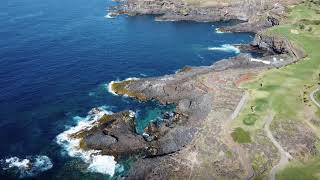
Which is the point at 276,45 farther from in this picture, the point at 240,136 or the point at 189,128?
the point at 240,136

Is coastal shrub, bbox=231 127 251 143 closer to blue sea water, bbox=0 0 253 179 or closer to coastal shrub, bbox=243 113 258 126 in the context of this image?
coastal shrub, bbox=243 113 258 126

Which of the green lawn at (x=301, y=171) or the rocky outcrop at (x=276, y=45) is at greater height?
the rocky outcrop at (x=276, y=45)

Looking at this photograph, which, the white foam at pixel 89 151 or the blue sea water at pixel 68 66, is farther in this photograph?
the blue sea water at pixel 68 66

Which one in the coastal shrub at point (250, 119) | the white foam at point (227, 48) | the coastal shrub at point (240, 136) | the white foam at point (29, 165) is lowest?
the white foam at point (29, 165)

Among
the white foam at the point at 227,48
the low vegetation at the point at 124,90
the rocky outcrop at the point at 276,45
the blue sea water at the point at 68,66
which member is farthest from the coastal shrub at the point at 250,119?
the white foam at the point at 227,48

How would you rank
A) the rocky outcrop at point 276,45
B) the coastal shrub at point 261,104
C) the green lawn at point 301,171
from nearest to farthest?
the green lawn at point 301,171 < the coastal shrub at point 261,104 < the rocky outcrop at point 276,45

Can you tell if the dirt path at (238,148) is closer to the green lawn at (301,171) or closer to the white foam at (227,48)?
the green lawn at (301,171)

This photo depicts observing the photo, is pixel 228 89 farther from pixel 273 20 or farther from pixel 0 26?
pixel 0 26

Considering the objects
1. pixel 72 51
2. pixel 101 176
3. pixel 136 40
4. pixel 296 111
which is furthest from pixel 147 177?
pixel 136 40
